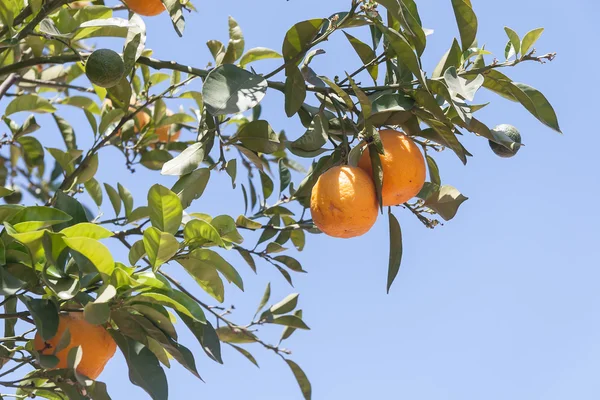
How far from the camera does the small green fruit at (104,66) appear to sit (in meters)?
1.54

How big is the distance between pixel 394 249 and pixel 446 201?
7.2 inches

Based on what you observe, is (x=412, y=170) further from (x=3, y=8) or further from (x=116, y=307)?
(x=3, y=8)

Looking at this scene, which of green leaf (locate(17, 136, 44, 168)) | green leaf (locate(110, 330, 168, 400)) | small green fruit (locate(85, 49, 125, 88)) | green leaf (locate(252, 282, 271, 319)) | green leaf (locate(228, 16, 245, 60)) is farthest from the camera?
green leaf (locate(17, 136, 44, 168))

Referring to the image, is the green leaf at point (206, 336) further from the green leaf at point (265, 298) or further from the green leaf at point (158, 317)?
the green leaf at point (265, 298)

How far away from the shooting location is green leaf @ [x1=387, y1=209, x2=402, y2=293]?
1609 mm

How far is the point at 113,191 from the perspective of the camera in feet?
6.98

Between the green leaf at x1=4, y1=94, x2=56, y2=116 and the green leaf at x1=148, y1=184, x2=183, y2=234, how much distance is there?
3.46ft

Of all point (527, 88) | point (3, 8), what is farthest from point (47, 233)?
point (527, 88)

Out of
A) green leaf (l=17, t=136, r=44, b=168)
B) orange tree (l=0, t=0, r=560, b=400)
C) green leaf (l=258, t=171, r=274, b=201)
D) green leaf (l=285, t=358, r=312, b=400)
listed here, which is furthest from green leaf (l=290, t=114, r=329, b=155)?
green leaf (l=17, t=136, r=44, b=168)

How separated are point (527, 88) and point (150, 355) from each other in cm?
89

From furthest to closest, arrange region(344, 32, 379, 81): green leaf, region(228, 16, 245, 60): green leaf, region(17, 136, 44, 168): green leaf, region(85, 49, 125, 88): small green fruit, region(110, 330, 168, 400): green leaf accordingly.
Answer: region(17, 136, 44, 168): green leaf
region(228, 16, 245, 60): green leaf
region(344, 32, 379, 81): green leaf
region(85, 49, 125, 88): small green fruit
region(110, 330, 168, 400): green leaf

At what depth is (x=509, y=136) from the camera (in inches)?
63.6

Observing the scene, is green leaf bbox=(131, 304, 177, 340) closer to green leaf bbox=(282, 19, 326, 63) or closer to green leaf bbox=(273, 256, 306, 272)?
green leaf bbox=(282, 19, 326, 63)

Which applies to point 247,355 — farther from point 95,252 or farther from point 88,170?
point 95,252
